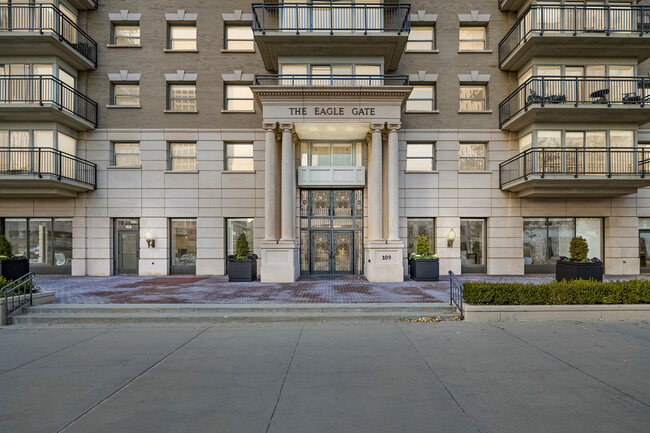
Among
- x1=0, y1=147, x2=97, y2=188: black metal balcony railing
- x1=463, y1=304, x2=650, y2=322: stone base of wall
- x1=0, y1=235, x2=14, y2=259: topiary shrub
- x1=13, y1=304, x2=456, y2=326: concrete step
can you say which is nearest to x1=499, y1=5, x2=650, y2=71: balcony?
x1=463, y1=304, x2=650, y2=322: stone base of wall

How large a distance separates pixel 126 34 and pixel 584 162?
24572 millimetres

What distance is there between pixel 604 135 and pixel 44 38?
90.4 ft

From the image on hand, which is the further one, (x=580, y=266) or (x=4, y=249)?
(x=4, y=249)

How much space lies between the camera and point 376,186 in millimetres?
15234

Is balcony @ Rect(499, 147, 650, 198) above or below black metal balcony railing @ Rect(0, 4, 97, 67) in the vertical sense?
below

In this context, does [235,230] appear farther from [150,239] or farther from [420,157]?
[420,157]

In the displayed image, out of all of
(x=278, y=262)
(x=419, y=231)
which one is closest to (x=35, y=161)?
(x=278, y=262)

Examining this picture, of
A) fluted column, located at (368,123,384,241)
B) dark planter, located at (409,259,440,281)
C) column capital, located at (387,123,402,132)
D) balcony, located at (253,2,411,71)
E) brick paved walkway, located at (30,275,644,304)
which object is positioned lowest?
brick paved walkway, located at (30,275,644,304)

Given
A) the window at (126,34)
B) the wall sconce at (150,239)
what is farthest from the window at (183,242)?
the window at (126,34)

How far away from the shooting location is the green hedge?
888 centimetres

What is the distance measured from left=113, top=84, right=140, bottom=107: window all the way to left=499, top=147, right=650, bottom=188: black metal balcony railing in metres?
20.3

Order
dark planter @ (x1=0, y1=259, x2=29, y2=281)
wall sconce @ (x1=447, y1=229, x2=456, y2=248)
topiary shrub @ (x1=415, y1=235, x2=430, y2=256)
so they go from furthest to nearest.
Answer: wall sconce @ (x1=447, y1=229, x2=456, y2=248) → topiary shrub @ (x1=415, y1=235, x2=430, y2=256) → dark planter @ (x1=0, y1=259, x2=29, y2=281)

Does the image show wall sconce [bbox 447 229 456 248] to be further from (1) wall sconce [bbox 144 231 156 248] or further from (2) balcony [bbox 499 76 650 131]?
(1) wall sconce [bbox 144 231 156 248]

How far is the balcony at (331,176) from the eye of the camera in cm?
1691
